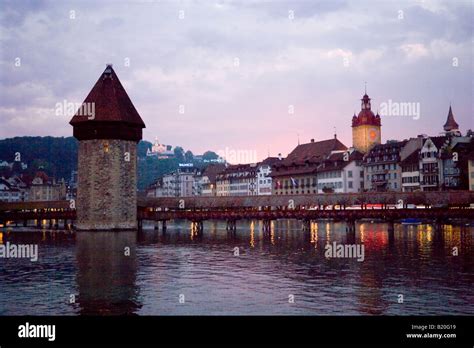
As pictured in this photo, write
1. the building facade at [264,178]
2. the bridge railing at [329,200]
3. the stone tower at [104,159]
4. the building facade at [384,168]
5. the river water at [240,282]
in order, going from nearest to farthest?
the river water at [240,282] → the stone tower at [104,159] → the bridge railing at [329,200] → the building facade at [384,168] → the building facade at [264,178]

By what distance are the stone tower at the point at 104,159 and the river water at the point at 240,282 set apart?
19.9 metres

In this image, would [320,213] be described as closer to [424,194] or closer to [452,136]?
[424,194]

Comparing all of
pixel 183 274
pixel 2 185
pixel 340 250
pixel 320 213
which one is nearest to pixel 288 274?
pixel 183 274

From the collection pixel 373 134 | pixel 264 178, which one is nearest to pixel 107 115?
pixel 373 134

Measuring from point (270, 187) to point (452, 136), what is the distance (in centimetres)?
4327

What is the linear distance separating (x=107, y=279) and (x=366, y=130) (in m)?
82.4

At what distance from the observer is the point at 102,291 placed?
19547 millimetres

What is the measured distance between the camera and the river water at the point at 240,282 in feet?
54.7

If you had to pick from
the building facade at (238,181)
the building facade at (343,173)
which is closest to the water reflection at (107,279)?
the building facade at (343,173)

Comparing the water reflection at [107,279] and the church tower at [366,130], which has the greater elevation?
the church tower at [366,130]

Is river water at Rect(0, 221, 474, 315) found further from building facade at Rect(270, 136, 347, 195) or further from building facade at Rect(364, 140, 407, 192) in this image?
building facade at Rect(270, 136, 347, 195)

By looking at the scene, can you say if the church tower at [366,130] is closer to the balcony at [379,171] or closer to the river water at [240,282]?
the balcony at [379,171]
